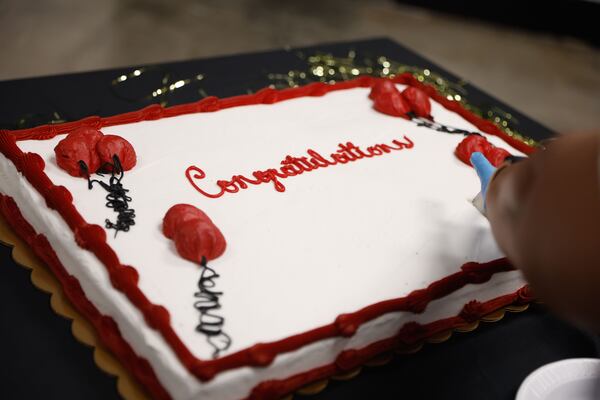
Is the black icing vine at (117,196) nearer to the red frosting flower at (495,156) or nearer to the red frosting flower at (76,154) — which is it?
the red frosting flower at (76,154)

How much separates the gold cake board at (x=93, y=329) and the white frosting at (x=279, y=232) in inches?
2.3

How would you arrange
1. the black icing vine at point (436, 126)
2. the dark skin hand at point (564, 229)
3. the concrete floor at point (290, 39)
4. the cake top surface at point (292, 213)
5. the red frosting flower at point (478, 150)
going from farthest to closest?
the concrete floor at point (290, 39) < the black icing vine at point (436, 126) < the red frosting flower at point (478, 150) < the cake top surface at point (292, 213) < the dark skin hand at point (564, 229)

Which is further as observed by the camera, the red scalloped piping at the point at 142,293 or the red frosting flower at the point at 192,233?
the red frosting flower at the point at 192,233

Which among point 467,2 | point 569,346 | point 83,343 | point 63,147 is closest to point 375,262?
point 569,346

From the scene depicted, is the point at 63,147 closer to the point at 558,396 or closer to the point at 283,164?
the point at 283,164

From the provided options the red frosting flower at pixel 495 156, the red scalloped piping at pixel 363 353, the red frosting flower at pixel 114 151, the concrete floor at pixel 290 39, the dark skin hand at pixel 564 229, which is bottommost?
the red scalloped piping at pixel 363 353

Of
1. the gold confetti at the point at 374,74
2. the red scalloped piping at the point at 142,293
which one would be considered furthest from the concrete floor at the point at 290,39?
the red scalloped piping at the point at 142,293

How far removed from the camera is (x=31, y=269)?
5.09ft

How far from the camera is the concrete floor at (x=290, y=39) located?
4.25 m

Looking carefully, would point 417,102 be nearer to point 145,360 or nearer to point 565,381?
point 565,381

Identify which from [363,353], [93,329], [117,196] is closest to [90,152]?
[117,196]

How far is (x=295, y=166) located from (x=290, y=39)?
351 centimetres

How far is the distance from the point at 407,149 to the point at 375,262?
2.05 feet

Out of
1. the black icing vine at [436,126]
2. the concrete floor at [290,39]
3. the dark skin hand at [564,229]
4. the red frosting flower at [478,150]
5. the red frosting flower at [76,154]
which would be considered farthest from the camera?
the concrete floor at [290,39]
